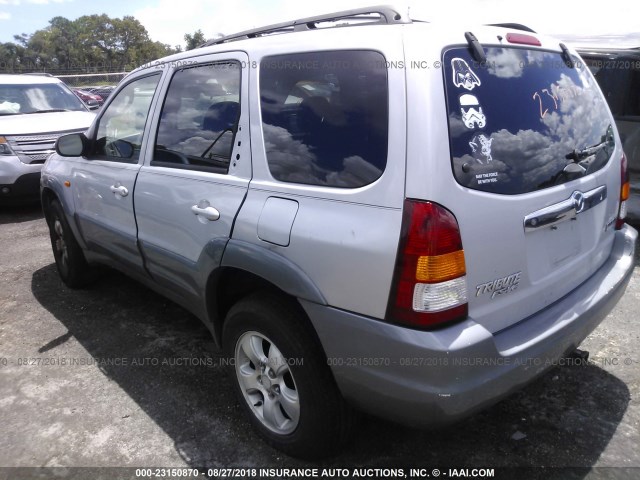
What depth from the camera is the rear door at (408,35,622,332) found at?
1.83 m

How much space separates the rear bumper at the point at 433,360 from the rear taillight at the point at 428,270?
7cm

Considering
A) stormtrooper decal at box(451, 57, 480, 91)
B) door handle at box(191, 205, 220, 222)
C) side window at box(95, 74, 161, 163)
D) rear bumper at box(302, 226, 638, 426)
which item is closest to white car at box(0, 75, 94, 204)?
side window at box(95, 74, 161, 163)

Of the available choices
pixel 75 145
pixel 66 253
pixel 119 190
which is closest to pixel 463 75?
pixel 119 190

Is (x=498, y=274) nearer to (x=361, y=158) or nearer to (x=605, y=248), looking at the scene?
(x=361, y=158)

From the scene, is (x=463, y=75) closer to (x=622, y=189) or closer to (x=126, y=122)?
(x=622, y=189)

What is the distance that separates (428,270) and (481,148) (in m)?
0.51

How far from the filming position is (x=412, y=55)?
1832 millimetres

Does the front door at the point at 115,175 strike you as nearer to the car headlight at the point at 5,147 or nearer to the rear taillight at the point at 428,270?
the rear taillight at the point at 428,270

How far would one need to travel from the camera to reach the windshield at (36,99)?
Answer: 780 centimetres

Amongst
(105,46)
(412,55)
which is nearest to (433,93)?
(412,55)

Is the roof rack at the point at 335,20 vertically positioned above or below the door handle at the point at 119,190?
above

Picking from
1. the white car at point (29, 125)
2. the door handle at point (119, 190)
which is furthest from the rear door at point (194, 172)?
the white car at point (29, 125)

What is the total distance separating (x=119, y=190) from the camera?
10.8ft

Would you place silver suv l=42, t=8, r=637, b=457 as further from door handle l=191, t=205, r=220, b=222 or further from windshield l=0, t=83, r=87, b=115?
windshield l=0, t=83, r=87, b=115
